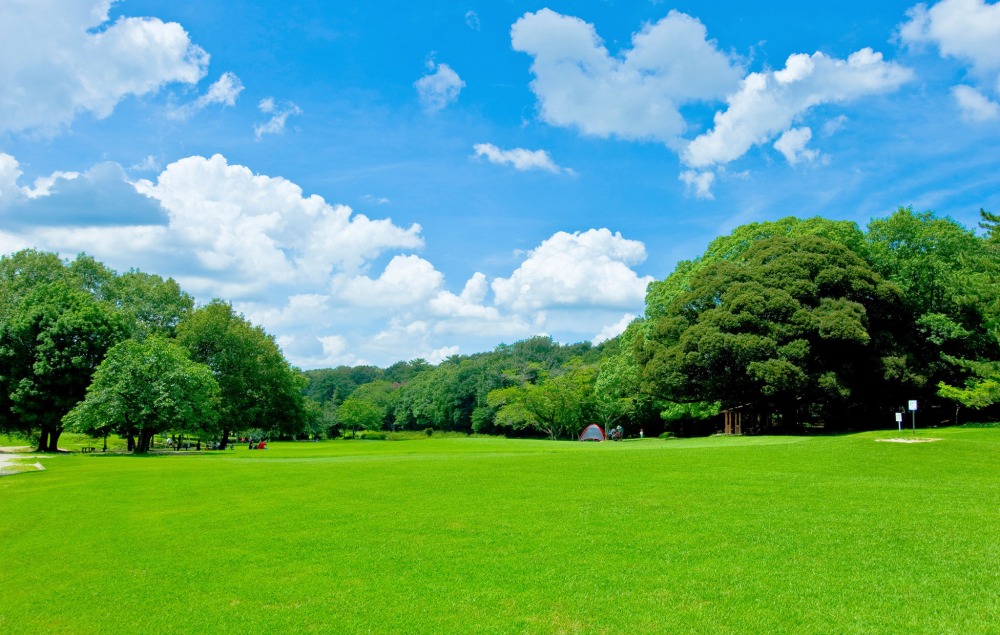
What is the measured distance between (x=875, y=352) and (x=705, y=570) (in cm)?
4124

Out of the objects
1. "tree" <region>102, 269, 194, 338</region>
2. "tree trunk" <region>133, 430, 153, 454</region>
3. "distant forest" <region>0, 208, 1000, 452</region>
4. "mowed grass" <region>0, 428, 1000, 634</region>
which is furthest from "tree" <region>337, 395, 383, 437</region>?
"mowed grass" <region>0, 428, 1000, 634</region>

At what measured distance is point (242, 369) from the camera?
60.6 m

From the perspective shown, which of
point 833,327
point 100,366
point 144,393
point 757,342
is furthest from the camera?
point 100,366

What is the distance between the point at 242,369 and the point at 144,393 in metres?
18.0

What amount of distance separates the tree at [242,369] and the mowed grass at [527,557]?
42227 mm

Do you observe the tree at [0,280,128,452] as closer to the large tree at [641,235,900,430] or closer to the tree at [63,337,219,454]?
the tree at [63,337,219,454]

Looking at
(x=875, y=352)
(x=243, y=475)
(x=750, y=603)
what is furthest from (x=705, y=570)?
(x=875, y=352)

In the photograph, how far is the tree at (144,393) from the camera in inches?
1635

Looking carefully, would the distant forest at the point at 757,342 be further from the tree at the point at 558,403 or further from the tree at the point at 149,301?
the tree at the point at 558,403

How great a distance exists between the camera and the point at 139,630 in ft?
24.7

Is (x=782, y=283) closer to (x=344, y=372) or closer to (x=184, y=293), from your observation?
(x=184, y=293)

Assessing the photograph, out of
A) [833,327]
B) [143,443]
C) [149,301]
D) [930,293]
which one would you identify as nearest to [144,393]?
[143,443]

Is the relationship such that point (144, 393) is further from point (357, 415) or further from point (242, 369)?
point (357, 415)

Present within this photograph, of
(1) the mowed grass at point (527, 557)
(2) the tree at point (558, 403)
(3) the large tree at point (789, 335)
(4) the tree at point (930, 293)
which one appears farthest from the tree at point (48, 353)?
(4) the tree at point (930, 293)
